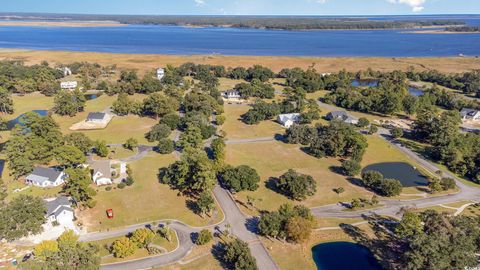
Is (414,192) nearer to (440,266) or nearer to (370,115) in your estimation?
(440,266)

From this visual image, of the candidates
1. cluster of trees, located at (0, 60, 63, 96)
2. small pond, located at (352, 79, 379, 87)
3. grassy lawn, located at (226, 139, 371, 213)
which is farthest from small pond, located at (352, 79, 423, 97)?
cluster of trees, located at (0, 60, 63, 96)

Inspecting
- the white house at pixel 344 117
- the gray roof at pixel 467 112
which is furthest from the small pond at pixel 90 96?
the gray roof at pixel 467 112

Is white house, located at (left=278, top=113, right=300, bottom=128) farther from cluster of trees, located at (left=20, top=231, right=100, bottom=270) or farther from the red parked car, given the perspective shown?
cluster of trees, located at (left=20, top=231, right=100, bottom=270)

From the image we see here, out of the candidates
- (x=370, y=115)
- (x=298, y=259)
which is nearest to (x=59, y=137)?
(x=298, y=259)

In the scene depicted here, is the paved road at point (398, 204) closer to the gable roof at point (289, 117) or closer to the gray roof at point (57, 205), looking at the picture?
the gray roof at point (57, 205)

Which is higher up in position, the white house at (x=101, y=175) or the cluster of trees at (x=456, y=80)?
the cluster of trees at (x=456, y=80)
